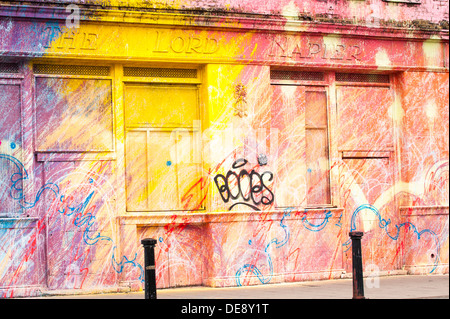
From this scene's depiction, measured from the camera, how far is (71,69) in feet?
44.4

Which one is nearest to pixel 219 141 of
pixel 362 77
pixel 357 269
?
pixel 362 77

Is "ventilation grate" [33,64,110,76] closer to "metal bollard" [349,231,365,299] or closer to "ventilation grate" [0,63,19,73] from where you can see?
"ventilation grate" [0,63,19,73]

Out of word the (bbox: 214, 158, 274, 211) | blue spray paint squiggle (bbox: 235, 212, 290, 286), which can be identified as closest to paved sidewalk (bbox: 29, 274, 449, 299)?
blue spray paint squiggle (bbox: 235, 212, 290, 286)

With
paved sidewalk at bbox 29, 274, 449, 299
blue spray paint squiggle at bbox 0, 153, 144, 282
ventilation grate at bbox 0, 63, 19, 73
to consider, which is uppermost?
ventilation grate at bbox 0, 63, 19, 73

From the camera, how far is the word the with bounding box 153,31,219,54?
1377 centimetres

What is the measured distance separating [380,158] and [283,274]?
3.15 metres

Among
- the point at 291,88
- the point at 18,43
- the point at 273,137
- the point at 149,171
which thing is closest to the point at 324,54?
the point at 291,88

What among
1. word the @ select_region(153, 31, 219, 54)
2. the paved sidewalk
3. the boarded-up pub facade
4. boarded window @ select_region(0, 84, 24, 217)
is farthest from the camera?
word the @ select_region(153, 31, 219, 54)

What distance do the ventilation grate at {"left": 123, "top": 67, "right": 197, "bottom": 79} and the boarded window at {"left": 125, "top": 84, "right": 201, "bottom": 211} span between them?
0.20 metres

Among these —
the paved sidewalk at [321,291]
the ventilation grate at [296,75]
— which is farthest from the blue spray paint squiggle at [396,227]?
the ventilation grate at [296,75]

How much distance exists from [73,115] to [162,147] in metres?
1.67

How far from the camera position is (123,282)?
13430 mm

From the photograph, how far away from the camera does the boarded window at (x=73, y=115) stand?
521 inches

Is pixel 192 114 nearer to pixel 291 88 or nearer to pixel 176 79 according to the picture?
pixel 176 79
